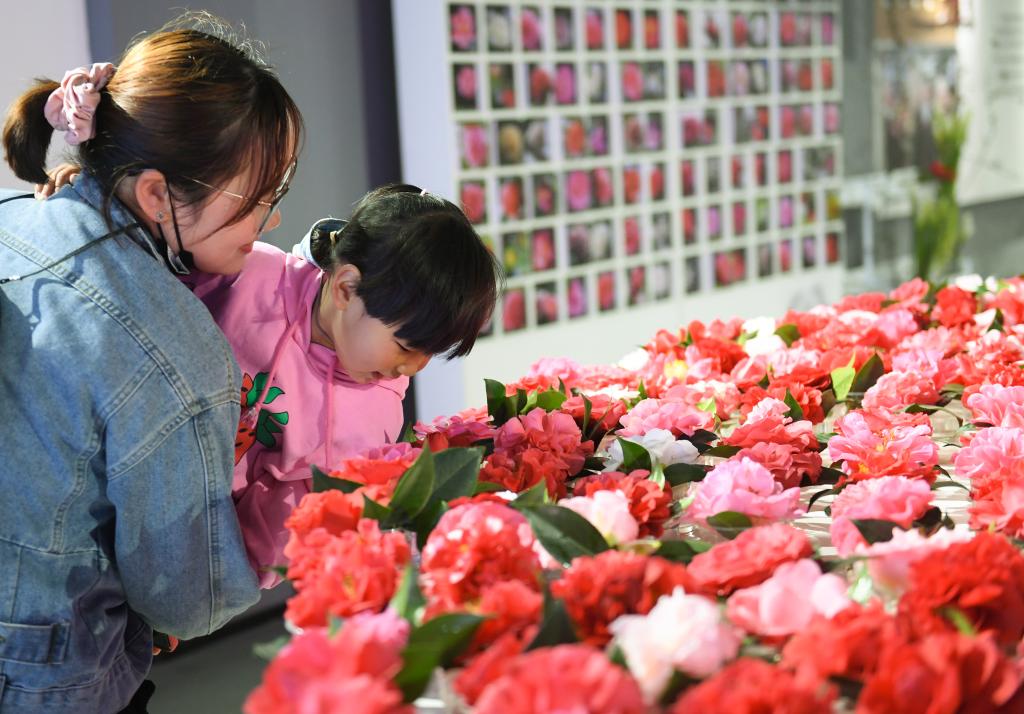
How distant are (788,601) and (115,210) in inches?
35.1

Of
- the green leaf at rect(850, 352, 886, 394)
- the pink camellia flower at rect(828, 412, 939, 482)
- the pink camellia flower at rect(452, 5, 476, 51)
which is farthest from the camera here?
the pink camellia flower at rect(452, 5, 476, 51)

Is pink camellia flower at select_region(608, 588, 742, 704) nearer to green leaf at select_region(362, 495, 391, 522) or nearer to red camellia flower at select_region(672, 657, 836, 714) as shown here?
red camellia flower at select_region(672, 657, 836, 714)

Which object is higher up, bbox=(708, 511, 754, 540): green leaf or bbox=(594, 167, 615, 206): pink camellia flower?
bbox=(594, 167, 615, 206): pink camellia flower

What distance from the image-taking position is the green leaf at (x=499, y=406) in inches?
61.4

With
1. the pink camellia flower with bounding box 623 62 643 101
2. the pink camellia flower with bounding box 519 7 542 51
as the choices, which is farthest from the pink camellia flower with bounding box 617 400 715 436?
the pink camellia flower with bounding box 623 62 643 101

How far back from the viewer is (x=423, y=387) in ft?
13.1

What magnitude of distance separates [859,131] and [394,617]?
518cm

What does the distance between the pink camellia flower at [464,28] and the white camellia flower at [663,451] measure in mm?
2800

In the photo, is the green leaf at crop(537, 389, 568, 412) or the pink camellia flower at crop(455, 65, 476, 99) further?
the pink camellia flower at crop(455, 65, 476, 99)

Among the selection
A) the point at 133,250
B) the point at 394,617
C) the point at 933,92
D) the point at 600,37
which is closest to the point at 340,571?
the point at 394,617

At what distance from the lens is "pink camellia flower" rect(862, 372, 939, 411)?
59.9 inches

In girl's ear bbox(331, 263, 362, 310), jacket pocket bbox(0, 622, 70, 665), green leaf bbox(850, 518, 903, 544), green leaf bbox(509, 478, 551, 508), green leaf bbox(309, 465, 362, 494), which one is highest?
girl's ear bbox(331, 263, 362, 310)

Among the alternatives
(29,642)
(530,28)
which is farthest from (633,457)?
(530,28)

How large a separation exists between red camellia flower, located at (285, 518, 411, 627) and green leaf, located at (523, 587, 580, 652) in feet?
0.47
